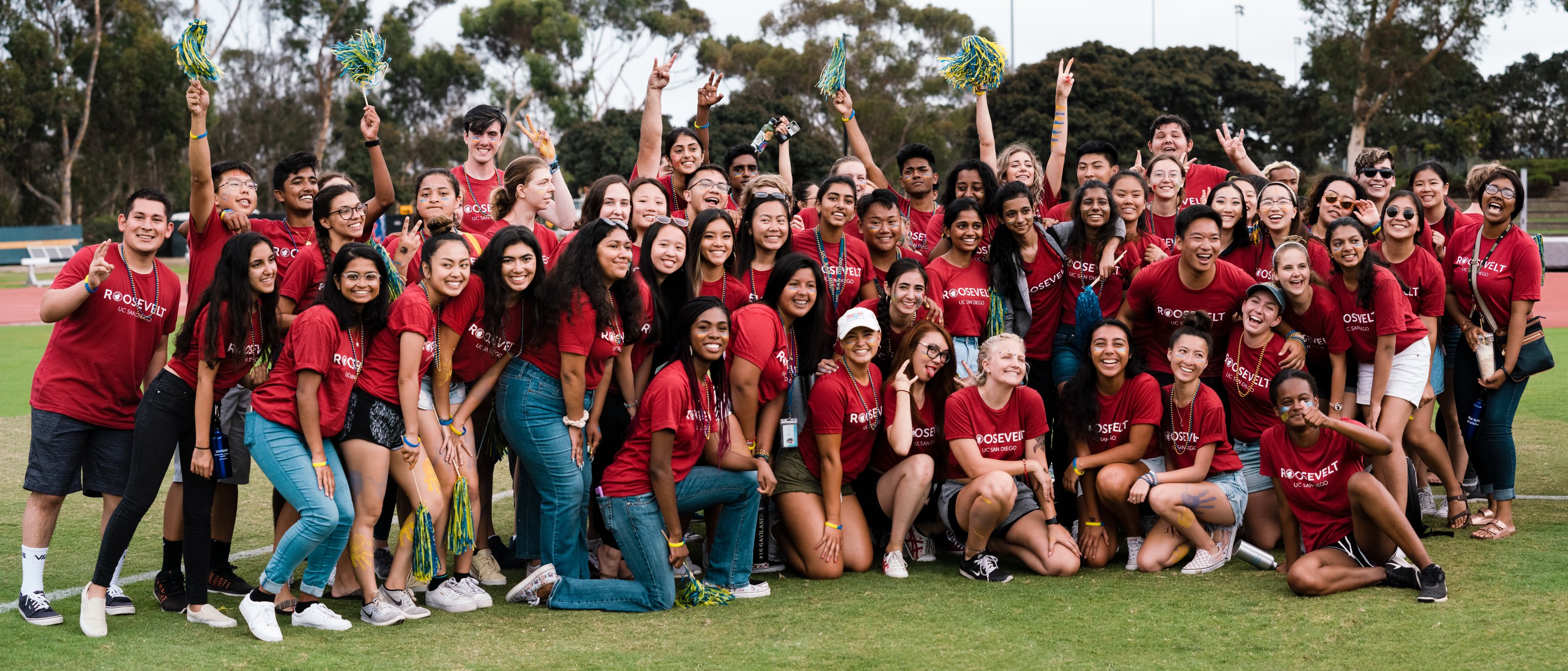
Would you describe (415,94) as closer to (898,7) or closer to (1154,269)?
(898,7)

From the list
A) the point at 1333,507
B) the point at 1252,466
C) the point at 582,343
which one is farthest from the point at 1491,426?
the point at 582,343

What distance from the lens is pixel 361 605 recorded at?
5.41 metres

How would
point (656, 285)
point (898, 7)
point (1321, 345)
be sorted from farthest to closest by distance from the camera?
point (898, 7) < point (1321, 345) < point (656, 285)

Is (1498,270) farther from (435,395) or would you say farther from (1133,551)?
(435,395)

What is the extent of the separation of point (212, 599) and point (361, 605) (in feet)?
2.51

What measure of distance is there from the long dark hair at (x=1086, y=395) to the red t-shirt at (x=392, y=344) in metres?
3.10

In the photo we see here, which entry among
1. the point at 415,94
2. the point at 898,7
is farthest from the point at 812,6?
the point at 415,94

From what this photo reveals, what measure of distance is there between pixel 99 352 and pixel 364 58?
2.51 metres

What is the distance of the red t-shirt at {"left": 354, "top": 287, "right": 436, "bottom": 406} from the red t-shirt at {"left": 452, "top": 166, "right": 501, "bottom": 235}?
151cm

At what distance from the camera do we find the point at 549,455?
17.7ft

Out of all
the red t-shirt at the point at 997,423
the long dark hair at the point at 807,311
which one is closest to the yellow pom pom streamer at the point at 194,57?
the long dark hair at the point at 807,311

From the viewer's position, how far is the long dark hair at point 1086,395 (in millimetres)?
6059

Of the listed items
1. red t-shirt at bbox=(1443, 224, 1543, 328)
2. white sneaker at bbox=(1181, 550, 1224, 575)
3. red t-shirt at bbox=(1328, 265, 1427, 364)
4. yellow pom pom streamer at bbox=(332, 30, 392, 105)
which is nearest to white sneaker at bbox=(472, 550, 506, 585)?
yellow pom pom streamer at bbox=(332, 30, 392, 105)

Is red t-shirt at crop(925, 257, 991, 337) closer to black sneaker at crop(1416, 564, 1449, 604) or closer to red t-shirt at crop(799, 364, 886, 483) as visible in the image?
red t-shirt at crop(799, 364, 886, 483)
